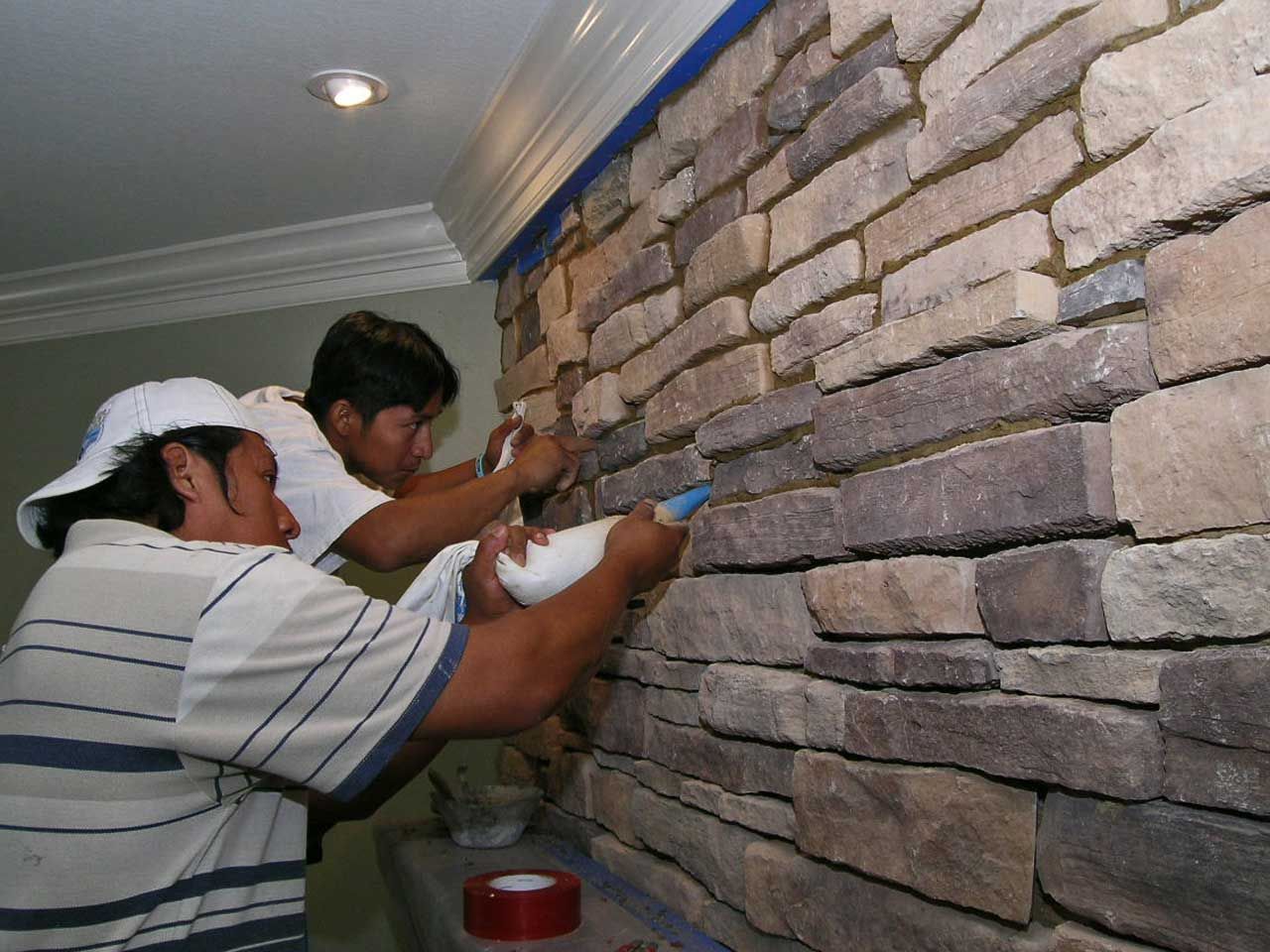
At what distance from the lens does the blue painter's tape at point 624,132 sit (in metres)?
1.94

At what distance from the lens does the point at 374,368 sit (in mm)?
2764

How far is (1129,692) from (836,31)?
40.0 inches

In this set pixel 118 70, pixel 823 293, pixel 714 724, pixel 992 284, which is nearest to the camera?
pixel 992 284

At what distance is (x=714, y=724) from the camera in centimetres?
197

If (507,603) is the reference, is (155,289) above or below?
above

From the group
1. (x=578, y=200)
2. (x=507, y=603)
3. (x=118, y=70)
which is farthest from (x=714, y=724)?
(x=118, y=70)

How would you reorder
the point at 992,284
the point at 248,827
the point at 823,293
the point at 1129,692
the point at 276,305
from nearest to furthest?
1. the point at 1129,692
2. the point at 992,284
3. the point at 248,827
4. the point at 823,293
5. the point at 276,305

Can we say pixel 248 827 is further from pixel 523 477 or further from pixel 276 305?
pixel 276 305

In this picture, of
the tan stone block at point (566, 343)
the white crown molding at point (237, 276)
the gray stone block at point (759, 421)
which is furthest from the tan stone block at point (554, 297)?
the gray stone block at point (759, 421)

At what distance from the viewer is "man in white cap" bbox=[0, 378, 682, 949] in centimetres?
136

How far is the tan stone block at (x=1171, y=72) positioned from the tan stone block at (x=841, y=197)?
340 millimetres

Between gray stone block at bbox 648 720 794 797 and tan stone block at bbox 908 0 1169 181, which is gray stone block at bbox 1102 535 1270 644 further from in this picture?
gray stone block at bbox 648 720 794 797

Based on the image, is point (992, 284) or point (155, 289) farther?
point (155, 289)

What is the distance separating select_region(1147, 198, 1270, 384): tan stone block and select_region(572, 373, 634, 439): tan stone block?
146cm
